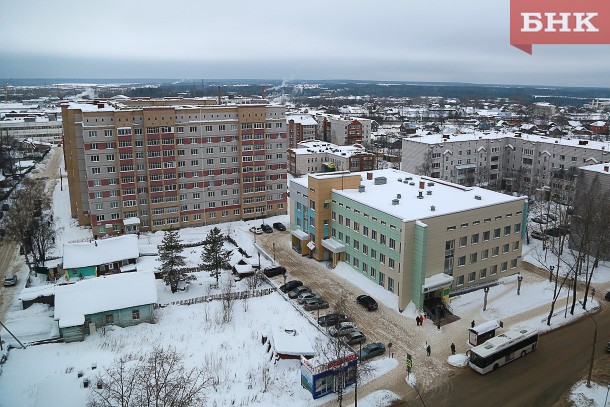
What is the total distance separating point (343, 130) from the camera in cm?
9206

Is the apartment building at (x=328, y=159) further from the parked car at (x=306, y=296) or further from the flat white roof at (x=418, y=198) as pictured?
the parked car at (x=306, y=296)

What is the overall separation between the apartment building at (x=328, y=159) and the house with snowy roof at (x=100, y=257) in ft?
111

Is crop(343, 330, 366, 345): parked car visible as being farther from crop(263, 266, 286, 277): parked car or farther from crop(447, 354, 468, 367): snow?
crop(263, 266, 286, 277): parked car

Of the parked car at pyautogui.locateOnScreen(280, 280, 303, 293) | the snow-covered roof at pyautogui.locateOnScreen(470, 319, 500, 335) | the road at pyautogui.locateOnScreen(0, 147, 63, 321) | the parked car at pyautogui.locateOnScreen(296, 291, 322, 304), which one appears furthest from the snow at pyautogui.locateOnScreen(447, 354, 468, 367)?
the road at pyautogui.locateOnScreen(0, 147, 63, 321)

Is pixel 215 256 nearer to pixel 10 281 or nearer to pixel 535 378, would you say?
pixel 10 281

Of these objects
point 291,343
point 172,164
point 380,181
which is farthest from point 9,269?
point 380,181

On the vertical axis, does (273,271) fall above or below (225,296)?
below

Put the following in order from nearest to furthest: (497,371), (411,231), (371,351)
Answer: (497,371) < (371,351) < (411,231)

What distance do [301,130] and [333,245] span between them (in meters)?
56.3

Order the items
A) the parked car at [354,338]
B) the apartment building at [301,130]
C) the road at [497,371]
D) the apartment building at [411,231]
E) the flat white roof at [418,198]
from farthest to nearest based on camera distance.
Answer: the apartment building at [301,130] → the flat white roof at [418,198] → the apartment building at [411,231] → the parked car at [354,338] → the road at [497,371]

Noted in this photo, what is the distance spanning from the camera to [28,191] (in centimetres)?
5425

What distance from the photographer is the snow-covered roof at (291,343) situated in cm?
2358

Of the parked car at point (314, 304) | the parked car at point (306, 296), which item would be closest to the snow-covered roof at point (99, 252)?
the parked car at point (306, 296)

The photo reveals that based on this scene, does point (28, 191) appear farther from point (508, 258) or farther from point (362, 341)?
point (508, 258)
